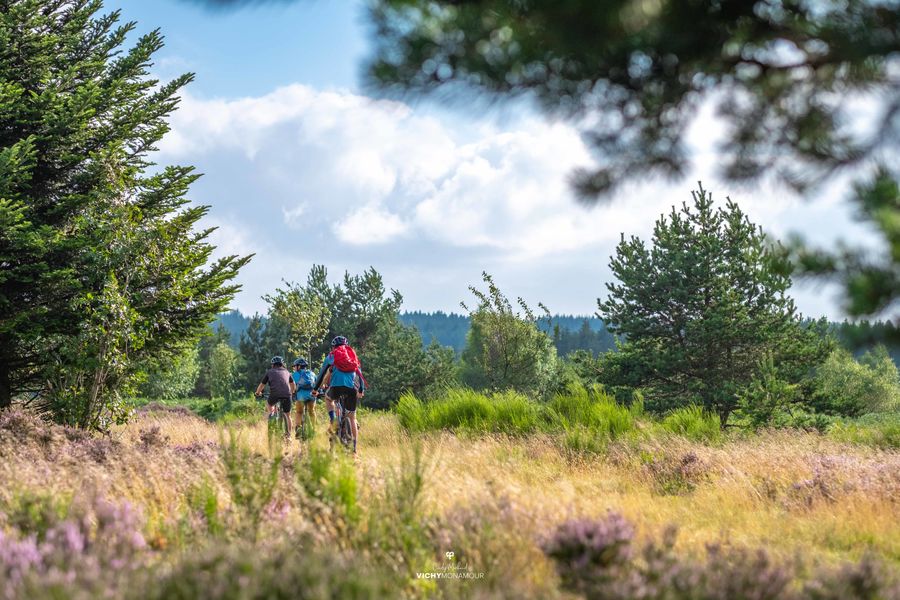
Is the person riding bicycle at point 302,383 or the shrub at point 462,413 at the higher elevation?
the person riding bicycle at point 302,383

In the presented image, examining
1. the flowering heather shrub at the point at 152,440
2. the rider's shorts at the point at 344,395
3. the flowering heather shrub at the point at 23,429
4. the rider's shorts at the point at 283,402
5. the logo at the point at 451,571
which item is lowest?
the logo at the point at 451,571

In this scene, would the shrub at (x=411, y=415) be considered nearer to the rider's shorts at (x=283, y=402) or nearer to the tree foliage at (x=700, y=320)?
the rider's shorts at (x=283, y=402)

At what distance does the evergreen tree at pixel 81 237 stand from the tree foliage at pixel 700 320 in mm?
15005

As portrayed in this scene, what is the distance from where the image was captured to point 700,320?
842 inches

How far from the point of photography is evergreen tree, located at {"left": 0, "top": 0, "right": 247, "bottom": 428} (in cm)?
1081

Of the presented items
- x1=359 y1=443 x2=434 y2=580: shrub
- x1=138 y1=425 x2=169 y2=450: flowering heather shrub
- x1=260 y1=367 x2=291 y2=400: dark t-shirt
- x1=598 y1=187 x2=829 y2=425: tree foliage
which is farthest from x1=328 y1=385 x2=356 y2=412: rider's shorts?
x1=598 y1=187 x2=829 y2=425: tree foliage

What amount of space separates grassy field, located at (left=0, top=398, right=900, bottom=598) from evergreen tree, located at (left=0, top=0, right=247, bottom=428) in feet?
6.38

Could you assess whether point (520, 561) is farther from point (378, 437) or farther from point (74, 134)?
→ point (74, 134)

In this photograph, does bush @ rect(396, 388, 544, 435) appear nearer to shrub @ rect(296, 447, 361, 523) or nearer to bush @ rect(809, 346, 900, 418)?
shrub @ rect(296, 447, 361, 523)

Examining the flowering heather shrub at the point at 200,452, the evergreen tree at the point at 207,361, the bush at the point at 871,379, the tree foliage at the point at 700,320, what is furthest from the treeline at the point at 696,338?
the evergreen tree at the point at 207,361

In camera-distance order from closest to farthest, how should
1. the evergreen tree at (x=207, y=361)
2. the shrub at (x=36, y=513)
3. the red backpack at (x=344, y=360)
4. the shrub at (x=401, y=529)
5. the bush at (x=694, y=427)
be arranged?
the shrub at (x=401, y=529) → the shrub at (x=36, y=513) → the red backpack at (x=344, y=360) → the bush at (x=694, y=427) → the evergreen tree at (x=207, y=361)

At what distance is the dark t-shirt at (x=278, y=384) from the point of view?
503 inches

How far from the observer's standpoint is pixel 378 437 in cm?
1420

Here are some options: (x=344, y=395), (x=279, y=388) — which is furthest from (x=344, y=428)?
(x=279, y=388)
